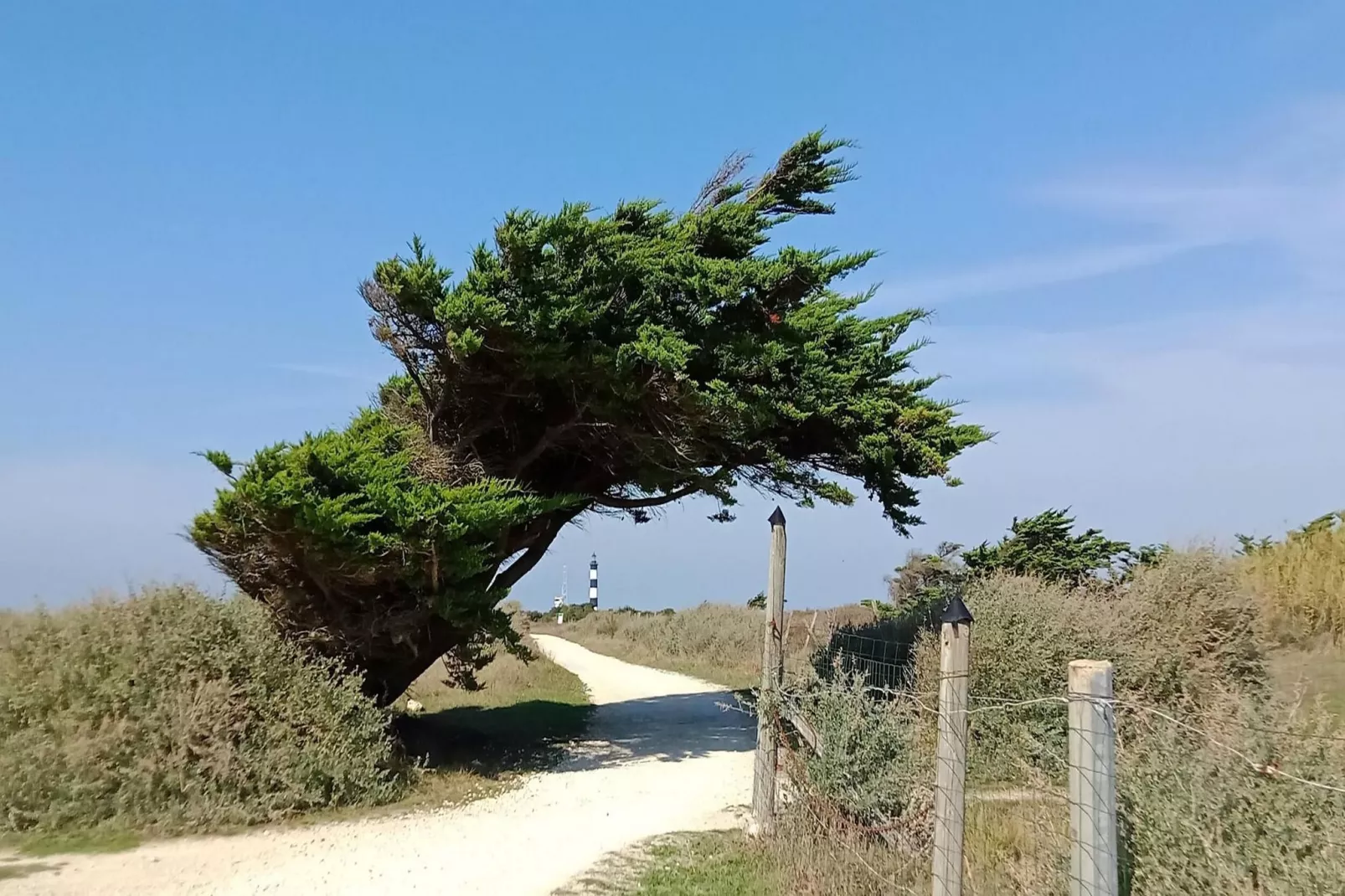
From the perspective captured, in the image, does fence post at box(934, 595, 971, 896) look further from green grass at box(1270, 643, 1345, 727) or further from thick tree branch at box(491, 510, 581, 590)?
thick tree branch at box(491, 510, 581, 590)

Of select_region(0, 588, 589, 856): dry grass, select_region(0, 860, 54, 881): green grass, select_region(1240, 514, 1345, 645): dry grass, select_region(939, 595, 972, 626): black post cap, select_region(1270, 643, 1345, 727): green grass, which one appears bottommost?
select_region(0, 860, 54, 881): green grass

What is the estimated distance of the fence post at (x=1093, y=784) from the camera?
4.37 metres

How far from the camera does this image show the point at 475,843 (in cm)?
996

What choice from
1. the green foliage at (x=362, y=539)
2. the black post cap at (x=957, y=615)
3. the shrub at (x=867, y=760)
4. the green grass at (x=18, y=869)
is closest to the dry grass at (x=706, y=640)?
the green foliage at (x=362, y=539)

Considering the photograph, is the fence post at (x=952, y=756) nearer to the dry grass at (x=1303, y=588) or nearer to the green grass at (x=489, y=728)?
the green grass at (x=489, y=728)

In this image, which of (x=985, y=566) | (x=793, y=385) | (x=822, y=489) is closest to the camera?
(x=793, y=385)

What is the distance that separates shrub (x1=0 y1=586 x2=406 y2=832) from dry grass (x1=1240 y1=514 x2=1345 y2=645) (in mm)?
12234

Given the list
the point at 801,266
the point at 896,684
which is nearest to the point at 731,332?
the point at 801,266

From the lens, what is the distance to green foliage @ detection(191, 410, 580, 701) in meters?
11.1

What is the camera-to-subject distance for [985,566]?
68.1 feet

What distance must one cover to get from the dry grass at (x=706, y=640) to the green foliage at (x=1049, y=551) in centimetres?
471

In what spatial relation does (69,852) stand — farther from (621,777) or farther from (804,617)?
(804,617)

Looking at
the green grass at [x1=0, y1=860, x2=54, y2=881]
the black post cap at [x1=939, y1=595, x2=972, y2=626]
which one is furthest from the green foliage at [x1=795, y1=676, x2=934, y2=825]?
the green grass at [x1=0, y1=860, x2=54, y2=881]

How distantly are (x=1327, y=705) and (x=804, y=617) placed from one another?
18817 millimetres
